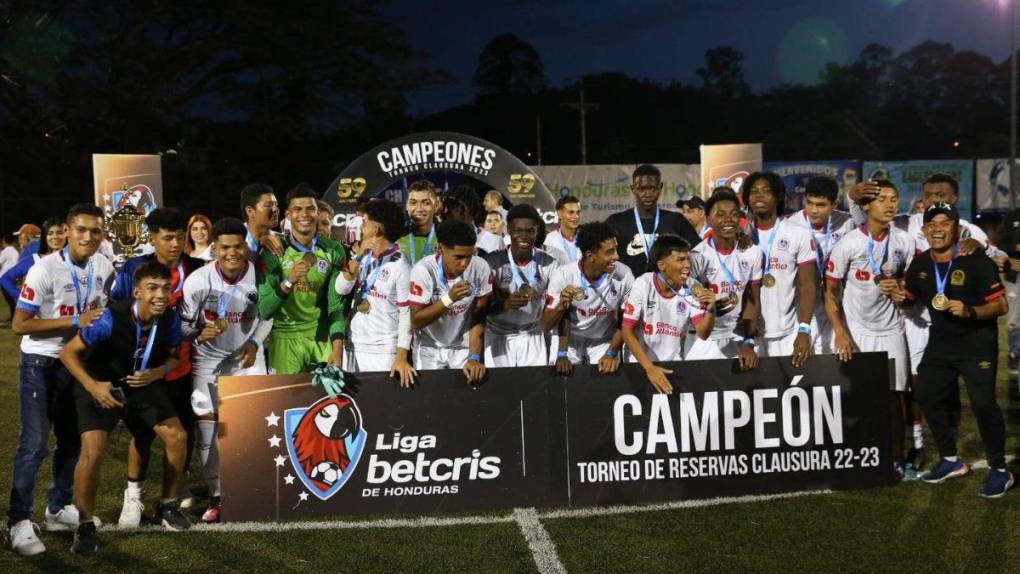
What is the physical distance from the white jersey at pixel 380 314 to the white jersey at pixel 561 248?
2.37 metres

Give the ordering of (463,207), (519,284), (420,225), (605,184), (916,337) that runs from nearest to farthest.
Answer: (519,284) < (420,225) < (916,337) < (463,207) < (605,184)

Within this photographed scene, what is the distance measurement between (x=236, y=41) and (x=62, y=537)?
3343cm

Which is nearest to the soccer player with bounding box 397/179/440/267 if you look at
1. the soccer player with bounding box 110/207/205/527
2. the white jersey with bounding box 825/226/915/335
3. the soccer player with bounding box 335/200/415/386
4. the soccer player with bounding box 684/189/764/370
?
the soccer player with bounding box 335/200/415/386

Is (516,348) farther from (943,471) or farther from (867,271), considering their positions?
(943,471)

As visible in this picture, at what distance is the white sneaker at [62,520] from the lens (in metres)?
6.25

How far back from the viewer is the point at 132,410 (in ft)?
20.0

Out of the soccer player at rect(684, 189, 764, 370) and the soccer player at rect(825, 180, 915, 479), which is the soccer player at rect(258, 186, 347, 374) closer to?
the soccer player at rect(684, 189, 764, 370)

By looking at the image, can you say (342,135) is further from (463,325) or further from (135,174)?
(463,325)

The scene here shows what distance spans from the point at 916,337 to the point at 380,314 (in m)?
4.36

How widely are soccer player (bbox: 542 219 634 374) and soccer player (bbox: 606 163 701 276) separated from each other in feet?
2.62

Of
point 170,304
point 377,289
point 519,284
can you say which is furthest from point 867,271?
point 170,304

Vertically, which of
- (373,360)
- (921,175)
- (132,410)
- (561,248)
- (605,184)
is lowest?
(132,410)

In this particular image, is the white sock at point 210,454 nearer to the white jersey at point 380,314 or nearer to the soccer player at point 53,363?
the soccer player at point 53,363

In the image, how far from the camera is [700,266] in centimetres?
741
